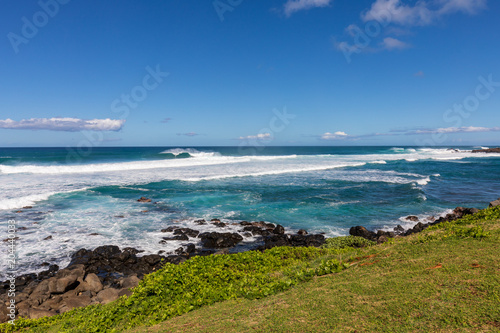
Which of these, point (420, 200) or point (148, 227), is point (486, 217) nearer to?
point (420, 200)

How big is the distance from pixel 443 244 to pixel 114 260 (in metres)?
12.3

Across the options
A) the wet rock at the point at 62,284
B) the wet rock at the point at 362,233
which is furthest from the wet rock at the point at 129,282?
the wet rock at the point at 362,233

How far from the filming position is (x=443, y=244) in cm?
710

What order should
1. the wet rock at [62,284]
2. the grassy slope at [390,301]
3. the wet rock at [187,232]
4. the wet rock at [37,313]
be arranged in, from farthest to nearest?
the wet rock at [187,232] < the wet rock at [62,284] < the wet rock at [37,313] < the grassy slope at [390,301]

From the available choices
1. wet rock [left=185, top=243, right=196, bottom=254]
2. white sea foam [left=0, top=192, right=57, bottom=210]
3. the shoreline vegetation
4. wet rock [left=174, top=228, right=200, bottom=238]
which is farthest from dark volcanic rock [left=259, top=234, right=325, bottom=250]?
white sea foam [left=0, top=192, right=57, bottom=210]

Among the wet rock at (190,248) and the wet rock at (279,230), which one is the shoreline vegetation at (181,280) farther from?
the wet rock at (279,230)

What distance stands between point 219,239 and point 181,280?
771 centimetres

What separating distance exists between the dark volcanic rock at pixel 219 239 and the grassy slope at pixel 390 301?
8881 mm

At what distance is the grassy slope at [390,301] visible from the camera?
403 centimetres

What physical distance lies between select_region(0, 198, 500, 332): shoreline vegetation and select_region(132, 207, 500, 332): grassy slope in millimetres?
80

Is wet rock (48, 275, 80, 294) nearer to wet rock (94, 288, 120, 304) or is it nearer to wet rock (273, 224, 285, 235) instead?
wet rock (94, 288, 120, 304)

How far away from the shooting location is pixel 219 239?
15.1 m

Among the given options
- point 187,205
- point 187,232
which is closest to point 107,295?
point 187,232

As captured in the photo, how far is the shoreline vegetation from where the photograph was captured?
6.11 metres
